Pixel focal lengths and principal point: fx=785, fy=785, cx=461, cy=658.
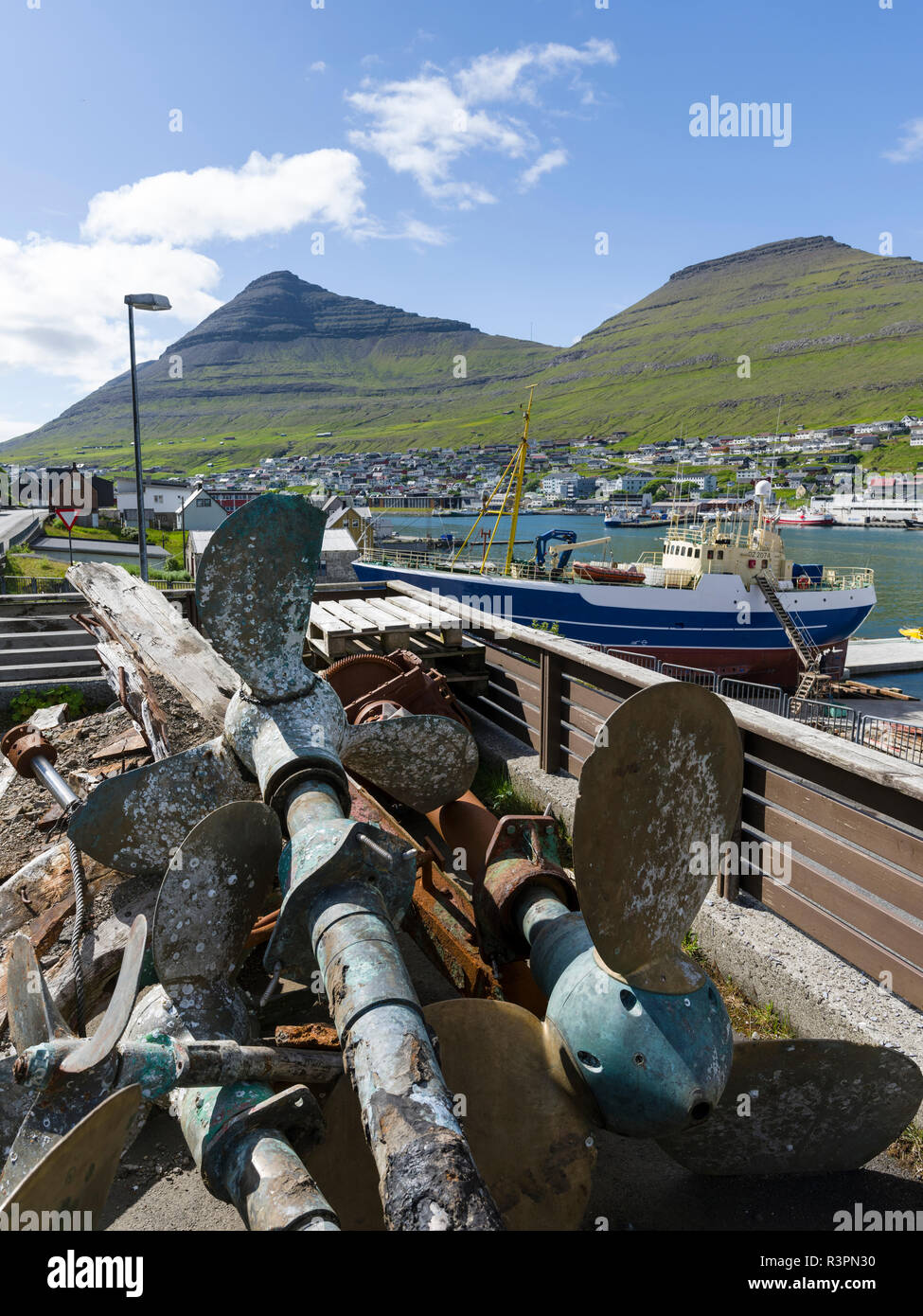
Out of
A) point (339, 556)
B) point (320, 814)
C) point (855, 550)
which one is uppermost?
point (855, 550)

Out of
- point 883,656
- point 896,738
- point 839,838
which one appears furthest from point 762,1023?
point 883,656

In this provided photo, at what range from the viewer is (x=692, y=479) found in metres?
170

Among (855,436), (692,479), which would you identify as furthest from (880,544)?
(855,436)

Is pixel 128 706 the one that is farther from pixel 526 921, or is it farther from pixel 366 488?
pixel 366 488

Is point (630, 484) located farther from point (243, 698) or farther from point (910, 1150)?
point (910, 1150)

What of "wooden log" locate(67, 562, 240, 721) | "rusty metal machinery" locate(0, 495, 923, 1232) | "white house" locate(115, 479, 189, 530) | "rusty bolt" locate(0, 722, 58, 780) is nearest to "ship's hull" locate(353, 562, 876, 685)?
"wooden log" locate(67, 562, 240, 721)

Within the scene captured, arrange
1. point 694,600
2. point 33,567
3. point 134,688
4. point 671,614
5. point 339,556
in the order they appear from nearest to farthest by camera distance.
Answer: point 134,688 → point 339,556 → point 33,567 → point 671,614 → point 694,600

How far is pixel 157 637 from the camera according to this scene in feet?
23.7

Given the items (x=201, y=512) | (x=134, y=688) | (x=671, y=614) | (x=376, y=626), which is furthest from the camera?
(x=201, y=512)

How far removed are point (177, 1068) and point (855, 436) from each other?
19789 centimetres

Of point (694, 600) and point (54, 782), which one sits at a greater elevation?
point (694, 600)

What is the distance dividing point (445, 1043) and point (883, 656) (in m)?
48.3

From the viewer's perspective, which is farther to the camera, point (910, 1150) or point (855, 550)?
point (855, 550)

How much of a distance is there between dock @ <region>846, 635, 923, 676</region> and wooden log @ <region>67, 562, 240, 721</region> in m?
40.6
